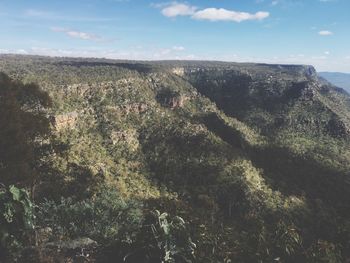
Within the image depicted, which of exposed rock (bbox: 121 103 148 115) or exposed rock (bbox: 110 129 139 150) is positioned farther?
exposed rock (bbox: 121 103 148 115)

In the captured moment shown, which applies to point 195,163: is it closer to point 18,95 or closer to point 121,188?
point 121,188

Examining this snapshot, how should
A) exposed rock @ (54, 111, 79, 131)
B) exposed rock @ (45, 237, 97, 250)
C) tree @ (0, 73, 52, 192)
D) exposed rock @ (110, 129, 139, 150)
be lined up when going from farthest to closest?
exposed rock @ (110, 129, 139, 150) → exposed rock @ (54, 111, 79, 131) → tree @ (0, 73, 52, 192) → exposed rock @ (45, 237, 97, 250)

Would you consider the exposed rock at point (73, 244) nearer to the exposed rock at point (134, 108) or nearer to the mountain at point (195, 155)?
the mountain at point (195, 155)

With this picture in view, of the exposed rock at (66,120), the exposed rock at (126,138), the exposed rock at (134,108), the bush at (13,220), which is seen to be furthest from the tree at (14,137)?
the exposed rock at (134,108)

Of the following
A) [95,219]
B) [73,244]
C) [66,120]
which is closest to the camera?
[73,244]

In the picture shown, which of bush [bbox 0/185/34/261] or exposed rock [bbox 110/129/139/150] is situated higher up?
bush [bbox 0/185/34/261]

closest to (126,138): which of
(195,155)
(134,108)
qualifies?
(134,108)

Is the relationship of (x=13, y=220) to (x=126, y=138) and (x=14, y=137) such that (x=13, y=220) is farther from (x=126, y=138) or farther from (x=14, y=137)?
(x=126, y=138)

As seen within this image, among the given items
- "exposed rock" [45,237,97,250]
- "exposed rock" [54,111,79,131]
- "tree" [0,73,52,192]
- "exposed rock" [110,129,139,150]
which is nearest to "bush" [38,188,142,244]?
"exposed rock" [45,237,97,250]

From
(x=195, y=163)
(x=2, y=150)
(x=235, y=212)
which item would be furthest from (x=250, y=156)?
(x=2, y=150)

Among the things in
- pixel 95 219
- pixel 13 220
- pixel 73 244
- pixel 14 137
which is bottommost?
pixel 95 219

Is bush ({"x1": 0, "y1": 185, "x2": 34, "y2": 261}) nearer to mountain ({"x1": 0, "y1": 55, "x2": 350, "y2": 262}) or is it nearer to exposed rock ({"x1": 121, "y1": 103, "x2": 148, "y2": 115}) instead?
mountain ({"x1": 0, "y1": 55, "x2": 350, "y2": 262})
